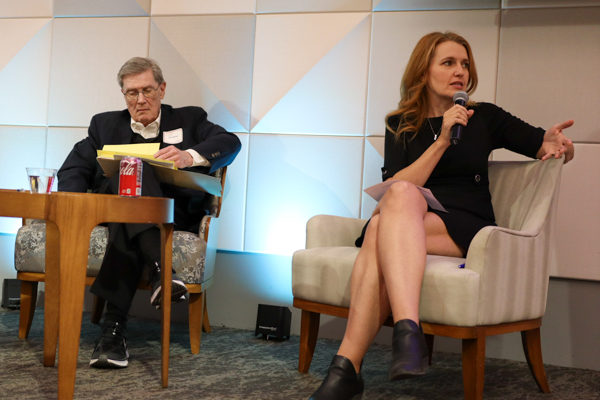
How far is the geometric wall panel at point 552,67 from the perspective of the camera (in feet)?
8.41

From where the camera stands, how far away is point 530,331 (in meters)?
1.98

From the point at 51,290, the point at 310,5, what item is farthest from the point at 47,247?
the point at 310,5

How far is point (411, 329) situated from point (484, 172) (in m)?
0.90

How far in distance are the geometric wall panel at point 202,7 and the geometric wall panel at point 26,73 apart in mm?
711

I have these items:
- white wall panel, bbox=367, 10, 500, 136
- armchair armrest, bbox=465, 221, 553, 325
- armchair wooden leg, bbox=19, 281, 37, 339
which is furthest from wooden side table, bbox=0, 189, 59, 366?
white wall panel, bbox=367, 10, 500, 136

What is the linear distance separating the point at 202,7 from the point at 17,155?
140 centimetres

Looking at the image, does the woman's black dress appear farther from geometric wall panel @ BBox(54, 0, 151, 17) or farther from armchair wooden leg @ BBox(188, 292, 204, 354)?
geometric wall panel @ BBox(54, 0, 151, 17)

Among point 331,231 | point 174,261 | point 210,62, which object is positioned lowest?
point 174,261

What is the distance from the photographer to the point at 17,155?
10.6ft

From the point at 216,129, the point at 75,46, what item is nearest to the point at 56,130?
the point at 75,46

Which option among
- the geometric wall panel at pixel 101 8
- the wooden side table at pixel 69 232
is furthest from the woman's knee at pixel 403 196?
the geometric wall panel at pixel 101 8

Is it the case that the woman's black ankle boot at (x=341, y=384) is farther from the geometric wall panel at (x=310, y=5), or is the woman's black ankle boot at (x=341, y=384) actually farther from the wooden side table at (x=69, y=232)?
the geometric wall panel at (x=310, y=5)

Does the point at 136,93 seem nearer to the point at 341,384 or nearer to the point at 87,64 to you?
the point at 87,64

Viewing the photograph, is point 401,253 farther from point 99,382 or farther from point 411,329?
point 99,382
